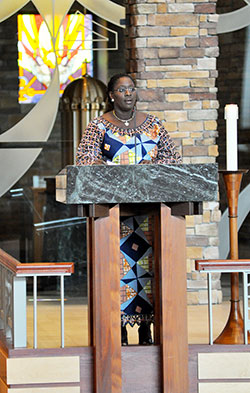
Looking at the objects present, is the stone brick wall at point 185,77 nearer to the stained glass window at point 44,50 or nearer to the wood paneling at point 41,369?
the stained glass window at point 44,50

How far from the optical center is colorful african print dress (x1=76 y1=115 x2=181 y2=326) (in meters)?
4.32

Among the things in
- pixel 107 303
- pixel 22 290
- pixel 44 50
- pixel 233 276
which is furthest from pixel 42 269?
pixel 44 50

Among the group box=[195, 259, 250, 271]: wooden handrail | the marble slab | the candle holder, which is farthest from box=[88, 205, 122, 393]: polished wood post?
the candle holder

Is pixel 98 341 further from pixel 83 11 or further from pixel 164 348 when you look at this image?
pixel 83 11

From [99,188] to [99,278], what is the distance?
0.41 metres

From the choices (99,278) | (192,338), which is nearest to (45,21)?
(192,338)

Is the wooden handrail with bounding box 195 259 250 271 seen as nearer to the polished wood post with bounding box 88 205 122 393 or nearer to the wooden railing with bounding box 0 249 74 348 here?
the polished wood post with bounding box 88 205 122 393

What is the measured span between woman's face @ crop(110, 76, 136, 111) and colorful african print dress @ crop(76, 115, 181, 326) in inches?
4.5

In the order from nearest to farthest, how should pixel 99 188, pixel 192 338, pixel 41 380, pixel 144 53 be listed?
pixel 99 188, pixel 41 380, pixel 192 338, pixel 144 53

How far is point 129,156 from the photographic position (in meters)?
4.33

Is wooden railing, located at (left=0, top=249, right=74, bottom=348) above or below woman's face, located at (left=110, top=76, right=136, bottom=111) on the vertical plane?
below

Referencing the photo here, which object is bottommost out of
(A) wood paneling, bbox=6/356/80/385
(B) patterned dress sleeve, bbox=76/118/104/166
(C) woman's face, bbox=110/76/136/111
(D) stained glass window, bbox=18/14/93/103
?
(A) wood paneling, bbox=6/356/80/385

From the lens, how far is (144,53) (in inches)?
255

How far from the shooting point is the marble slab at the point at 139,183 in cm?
378
